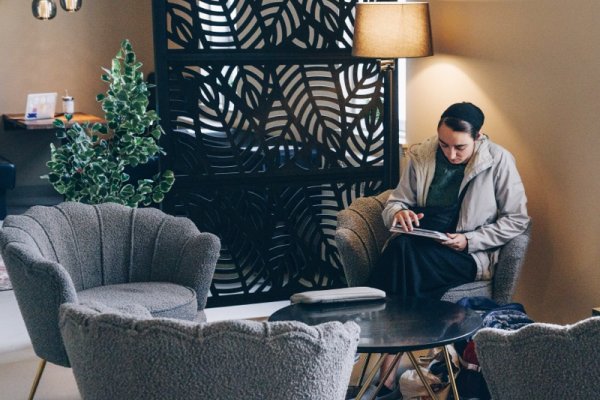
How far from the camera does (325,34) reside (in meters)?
5.11

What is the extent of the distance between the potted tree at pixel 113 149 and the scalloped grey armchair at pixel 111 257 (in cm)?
54

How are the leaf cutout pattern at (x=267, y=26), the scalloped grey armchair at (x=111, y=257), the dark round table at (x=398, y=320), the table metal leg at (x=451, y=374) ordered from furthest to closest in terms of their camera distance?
the leaf cutout pattern at (x=267, y=26) < the scalloped grey armchair at (x=111, y=257) < the table metal leg at (x=451, y=374) < the dark round table at (x=398, y=320)

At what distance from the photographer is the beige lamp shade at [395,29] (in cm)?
455

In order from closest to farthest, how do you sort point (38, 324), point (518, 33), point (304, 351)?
point (304, 351) → point (38, 324) → point (518, 33)

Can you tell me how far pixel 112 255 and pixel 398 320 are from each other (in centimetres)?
145

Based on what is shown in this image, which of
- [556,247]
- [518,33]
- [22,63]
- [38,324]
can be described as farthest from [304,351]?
[22,63]

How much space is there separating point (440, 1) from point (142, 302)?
2493 millimetres

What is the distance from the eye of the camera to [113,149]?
473cm

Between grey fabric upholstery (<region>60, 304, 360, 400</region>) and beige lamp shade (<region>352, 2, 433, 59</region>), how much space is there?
8.52 feet

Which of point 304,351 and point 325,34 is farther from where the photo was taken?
point 325,34

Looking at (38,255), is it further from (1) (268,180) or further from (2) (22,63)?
(2) (22,63)

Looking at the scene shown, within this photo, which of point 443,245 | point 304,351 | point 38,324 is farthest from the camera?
point 443,245

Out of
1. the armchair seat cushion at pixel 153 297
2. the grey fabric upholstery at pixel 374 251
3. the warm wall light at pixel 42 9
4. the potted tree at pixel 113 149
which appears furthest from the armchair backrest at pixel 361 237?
the warm wall light at pixel 42 9

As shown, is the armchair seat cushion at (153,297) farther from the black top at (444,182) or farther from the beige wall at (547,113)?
the beige wall at (547,113)
